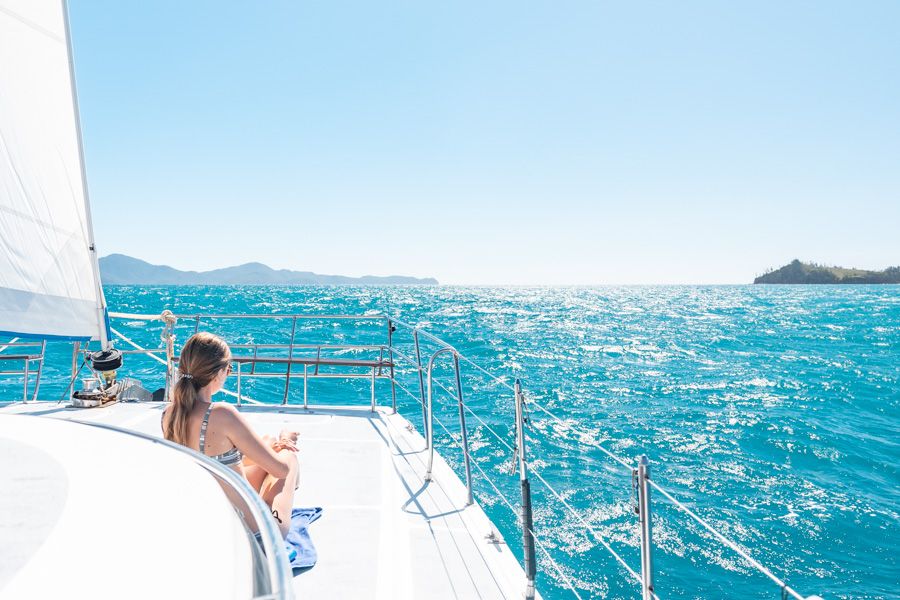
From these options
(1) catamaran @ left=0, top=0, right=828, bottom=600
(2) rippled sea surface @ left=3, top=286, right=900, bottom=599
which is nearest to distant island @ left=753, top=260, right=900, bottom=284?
(2) rippled sea surface @ left=3, top=286, right=900, bottom=599

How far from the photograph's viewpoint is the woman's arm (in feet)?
6.35

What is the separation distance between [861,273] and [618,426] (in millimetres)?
165916

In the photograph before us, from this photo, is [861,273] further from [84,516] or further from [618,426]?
[84,516]

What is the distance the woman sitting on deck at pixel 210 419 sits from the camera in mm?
1932

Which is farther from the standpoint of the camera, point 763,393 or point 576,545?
point 763,393

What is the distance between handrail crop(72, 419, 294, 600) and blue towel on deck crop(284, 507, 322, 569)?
3.23 ft

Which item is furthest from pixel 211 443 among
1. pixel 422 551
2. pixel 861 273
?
pixel 861 273

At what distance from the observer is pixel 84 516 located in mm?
1103

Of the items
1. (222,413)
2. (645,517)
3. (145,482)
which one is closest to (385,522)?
(222,413)

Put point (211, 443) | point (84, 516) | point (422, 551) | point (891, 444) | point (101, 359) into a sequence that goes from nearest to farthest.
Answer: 1. point (84, 516)
2. point (211, 443)
3. point (422, 551)
4. point (101, 359)
5. point (891, 444)

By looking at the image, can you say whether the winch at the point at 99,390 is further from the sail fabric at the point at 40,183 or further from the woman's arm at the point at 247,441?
the woman's arm at the point at 247,441

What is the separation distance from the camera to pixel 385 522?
266 cm

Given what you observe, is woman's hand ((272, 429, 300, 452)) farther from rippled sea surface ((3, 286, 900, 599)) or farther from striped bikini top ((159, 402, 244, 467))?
rippled sea surface ((3, 286, 900, 599))

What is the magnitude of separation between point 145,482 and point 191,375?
2.64 ft
